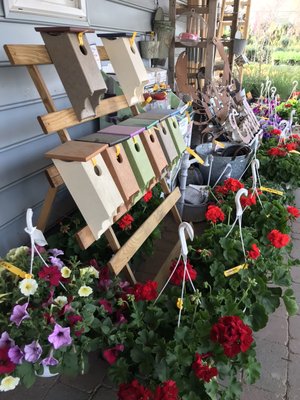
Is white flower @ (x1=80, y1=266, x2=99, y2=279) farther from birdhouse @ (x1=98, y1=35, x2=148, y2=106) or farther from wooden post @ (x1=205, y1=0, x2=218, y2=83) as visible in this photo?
wooden post @ (x1=205, y1=0, x2=218, y2=83)

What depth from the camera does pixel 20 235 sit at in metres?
1.75

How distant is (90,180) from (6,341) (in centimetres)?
60

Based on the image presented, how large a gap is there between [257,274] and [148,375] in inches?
24.3

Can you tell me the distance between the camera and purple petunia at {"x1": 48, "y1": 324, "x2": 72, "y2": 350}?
1.09m

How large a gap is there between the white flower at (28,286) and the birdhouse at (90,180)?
10.7 inches

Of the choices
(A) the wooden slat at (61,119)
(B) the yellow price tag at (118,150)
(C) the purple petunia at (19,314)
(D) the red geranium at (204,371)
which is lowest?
(D) the red geranium at (204,371)

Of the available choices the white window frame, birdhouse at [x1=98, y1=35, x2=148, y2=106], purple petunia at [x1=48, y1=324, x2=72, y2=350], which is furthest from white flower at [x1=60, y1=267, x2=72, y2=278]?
the white window frame

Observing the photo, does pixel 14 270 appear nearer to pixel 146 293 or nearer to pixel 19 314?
pixel 19 314

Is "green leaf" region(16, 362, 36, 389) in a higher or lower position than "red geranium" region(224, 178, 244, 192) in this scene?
higher

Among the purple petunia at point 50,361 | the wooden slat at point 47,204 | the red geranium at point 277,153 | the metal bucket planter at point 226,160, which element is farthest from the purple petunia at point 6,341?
the red geranium at point 277,153

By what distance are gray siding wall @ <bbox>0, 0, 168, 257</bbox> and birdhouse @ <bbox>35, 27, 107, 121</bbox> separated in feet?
0.96

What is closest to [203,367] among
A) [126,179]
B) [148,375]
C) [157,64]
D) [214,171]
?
[148,375]

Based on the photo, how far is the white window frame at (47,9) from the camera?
144cm

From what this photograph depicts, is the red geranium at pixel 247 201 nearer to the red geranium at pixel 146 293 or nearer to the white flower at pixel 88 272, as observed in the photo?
the red geranium at pixel 146 293
